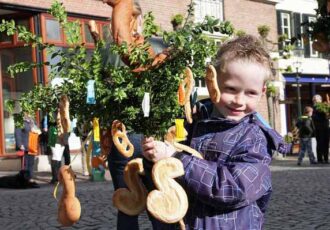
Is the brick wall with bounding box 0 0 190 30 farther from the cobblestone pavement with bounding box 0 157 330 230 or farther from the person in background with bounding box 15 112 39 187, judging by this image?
the cobblestone pavement with bounding box 0 157 330 230

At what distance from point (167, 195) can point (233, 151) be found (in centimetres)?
33

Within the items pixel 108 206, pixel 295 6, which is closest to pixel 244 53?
pixel 108 206

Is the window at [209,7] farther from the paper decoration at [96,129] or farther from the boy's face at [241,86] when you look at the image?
the boy's face at [241,86]

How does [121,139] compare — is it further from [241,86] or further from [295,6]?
[295,6]

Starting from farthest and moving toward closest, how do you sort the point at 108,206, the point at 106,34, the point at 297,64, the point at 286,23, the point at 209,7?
the point at 286,23
the point at 297,64
the point at 209,7
the point at 108,206
the point at 106,34

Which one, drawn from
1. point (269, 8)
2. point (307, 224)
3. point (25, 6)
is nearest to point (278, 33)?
point (269, 8)

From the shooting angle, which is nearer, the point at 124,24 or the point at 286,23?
the point at 124,24

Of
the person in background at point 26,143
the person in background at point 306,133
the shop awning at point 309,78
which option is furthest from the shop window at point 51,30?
the shop awning at point 309,78

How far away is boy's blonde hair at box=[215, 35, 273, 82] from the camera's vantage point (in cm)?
235

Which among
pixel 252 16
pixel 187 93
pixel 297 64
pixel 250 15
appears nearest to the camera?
pixel 187 93

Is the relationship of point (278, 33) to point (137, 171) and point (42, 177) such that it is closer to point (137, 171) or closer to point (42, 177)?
point (42, 177)

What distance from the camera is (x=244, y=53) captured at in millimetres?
2346

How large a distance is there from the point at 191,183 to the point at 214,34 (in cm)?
77

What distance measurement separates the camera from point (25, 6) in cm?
1680
